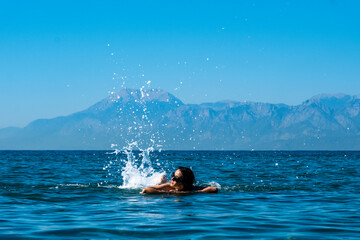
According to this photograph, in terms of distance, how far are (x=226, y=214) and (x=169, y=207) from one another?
1987mm

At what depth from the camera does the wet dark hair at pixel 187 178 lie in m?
17.0

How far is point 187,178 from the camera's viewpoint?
56.0ft

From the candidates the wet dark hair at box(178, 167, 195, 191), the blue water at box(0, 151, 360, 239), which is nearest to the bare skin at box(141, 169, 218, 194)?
the wet dark hair at box(178, 167, 195, 191)

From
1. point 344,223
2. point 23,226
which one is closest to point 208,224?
point 344,223

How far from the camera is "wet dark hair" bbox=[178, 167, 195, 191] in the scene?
17.0 meters

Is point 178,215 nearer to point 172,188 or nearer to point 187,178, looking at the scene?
point 187,178

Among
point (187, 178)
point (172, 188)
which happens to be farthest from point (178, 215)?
point (172, 188)

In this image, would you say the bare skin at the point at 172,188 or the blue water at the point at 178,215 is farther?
the bare skin at the point at 172,188

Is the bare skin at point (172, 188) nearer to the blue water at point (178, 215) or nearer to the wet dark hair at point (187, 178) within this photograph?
the wet dark hair at point (187, 178)

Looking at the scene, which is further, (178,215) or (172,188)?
(172,188)

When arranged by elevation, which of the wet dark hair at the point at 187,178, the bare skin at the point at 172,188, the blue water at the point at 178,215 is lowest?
the blue water at the point at 178,215

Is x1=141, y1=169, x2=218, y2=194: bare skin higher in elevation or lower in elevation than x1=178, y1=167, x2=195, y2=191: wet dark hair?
lower

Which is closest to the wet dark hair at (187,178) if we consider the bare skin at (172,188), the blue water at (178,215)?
the bare skin at (172,188)

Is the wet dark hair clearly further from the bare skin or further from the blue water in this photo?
the blue water
